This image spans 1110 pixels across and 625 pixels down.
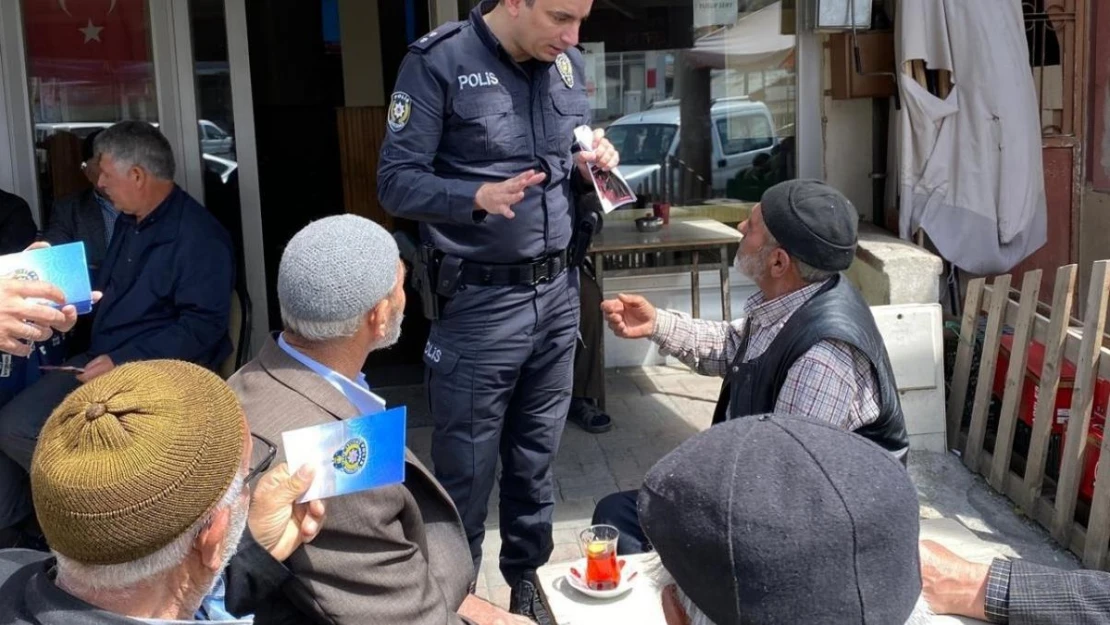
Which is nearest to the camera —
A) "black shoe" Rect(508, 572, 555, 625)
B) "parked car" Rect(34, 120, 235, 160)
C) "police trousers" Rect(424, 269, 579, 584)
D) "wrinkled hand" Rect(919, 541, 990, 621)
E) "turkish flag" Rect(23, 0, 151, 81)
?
"wrinkled hand" Rect(919, 541, 990, 621)

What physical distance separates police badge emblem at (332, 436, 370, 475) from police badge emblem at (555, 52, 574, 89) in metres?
1.80

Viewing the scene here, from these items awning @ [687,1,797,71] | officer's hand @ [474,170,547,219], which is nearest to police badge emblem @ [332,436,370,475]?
officer's hand @ [474,170,547,219]

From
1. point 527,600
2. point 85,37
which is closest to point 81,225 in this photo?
point 85,37

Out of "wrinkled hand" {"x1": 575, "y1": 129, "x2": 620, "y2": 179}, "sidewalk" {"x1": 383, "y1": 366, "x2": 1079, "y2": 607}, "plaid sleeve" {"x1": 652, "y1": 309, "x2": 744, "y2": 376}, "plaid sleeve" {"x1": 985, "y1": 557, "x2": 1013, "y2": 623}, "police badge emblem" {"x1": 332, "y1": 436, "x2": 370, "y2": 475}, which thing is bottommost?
"sidewalk" {"x1": 383, "y1": 366, "x2": 1079, "y2": 607}

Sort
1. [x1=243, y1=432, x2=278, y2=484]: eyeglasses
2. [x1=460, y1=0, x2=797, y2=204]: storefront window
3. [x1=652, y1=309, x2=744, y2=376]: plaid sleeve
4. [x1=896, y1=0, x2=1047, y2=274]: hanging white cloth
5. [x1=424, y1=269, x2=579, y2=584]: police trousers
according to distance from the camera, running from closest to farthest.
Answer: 1. [x1=243, y1=432, x2=278, y2=484]: eyeglasses
2. [x1=652, y1=309, x2=744, y2=376]: plaid sleeve
3. [x1=424, y1=269, x2=579, y2=584]: police trousers
4. [x1=896, y1=0, x2=1047, y2=274]: hanging white cloth
5. [x1=460, y1=0, x2=797, y2=204]: storefront window

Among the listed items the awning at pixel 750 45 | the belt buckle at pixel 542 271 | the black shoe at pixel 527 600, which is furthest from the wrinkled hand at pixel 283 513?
the awning at pixel 750 45

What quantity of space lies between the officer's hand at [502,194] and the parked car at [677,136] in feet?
9.08

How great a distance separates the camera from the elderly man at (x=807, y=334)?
2357 millimetres

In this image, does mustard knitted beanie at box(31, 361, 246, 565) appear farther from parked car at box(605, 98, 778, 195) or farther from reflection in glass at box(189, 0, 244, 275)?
parked car at box(605, 98, 778, 195)

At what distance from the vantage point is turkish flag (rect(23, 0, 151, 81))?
4895 millimetres

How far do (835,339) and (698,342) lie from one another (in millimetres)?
595

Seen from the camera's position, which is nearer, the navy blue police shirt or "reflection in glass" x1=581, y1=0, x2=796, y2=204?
the navy blue police shirt

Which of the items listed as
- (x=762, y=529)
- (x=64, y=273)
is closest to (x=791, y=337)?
(x=762, y=529)

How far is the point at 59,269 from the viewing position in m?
2.30
